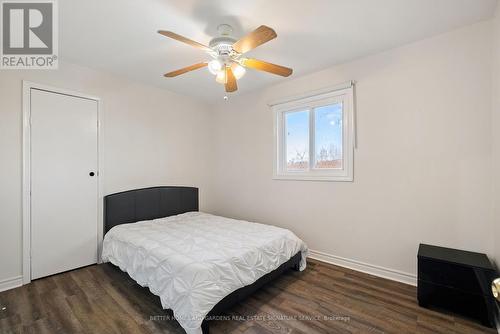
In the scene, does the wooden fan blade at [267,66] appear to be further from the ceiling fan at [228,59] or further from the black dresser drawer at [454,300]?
the black dresser drawer at [454,300]

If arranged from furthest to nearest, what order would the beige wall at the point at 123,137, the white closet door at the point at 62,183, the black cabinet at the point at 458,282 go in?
the white closet door at the point at 62,183 → the beige wall at the point at 123,137 → the black cabinet at the point at 458,282

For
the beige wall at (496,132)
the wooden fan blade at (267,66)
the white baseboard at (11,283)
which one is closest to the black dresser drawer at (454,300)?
the beige wall at (496,132)

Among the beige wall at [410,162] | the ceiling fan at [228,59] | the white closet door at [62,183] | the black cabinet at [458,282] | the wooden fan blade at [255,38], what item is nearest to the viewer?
the wooden fan blade at [255,38]

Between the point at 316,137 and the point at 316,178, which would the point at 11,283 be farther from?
the point at 316,137

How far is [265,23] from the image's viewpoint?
6.73ft

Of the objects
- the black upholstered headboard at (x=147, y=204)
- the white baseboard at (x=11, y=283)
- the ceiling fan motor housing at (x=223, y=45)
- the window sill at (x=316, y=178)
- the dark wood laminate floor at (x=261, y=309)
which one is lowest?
the dark wood laminate floor at (x=261, y=309)

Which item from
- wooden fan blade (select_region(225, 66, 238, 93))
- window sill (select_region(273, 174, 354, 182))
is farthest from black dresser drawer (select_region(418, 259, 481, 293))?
wooden fan blade (select_region(225, 66, 238, 93))

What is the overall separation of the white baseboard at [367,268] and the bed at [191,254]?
0.43 m

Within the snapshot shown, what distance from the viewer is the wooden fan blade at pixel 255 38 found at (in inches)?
63.2

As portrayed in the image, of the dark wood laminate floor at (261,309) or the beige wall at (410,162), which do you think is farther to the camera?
the beige wall at (410,162)

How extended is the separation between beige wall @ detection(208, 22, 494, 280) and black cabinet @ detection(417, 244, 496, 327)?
1.05ft

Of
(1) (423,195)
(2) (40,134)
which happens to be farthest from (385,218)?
(2) (40,134)

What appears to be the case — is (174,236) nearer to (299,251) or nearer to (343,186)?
(299,251)

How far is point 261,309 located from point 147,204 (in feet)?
7.33
